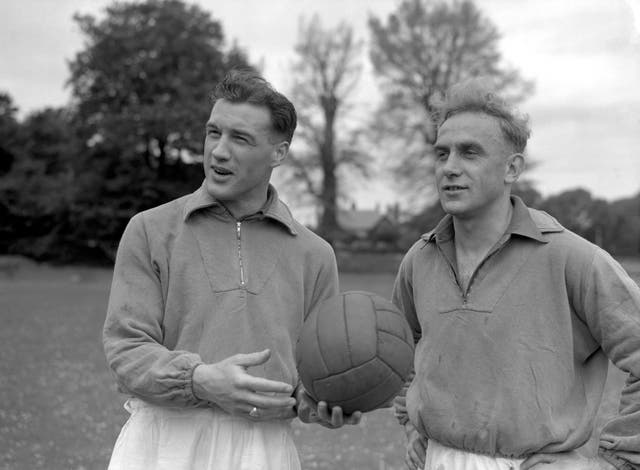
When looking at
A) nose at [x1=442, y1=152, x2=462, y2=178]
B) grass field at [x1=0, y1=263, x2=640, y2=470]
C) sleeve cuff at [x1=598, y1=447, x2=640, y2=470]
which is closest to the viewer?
sleeve cuff at [x1=598, y1=447, x2=640, y2=470]

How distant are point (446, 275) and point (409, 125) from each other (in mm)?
40820

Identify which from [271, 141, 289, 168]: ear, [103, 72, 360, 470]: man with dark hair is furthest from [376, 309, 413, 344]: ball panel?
[271, 141, 289, 168]: ear

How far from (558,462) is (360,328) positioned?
980 millimetres

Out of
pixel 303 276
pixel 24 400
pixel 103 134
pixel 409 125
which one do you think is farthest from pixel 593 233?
pixel 303 276

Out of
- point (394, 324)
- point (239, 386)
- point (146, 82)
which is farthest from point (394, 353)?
point (146, 82)

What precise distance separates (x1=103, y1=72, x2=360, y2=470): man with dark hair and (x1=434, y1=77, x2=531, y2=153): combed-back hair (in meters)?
0.84

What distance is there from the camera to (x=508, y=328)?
3.59 m

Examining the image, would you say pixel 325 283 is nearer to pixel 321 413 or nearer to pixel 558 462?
pixel 321 413

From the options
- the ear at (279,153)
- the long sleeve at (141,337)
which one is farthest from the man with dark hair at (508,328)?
the long sleeve at (141,337)

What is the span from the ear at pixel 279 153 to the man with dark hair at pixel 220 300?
0.11 feet

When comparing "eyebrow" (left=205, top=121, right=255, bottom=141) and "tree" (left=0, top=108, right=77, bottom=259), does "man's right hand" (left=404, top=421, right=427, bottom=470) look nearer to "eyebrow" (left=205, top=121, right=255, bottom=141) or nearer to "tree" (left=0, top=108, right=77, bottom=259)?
A: "eyebrow" (left=205, top=121, right=255, bottom=141)

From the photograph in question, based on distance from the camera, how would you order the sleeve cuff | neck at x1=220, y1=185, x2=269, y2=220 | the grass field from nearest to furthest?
the sleeve cuff → neck at x1=220, y1=185, x2=269, y2=220 → the grass field

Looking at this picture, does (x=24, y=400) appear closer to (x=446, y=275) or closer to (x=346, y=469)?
(x=346, y=469)

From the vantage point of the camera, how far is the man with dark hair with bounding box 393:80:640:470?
350cm
